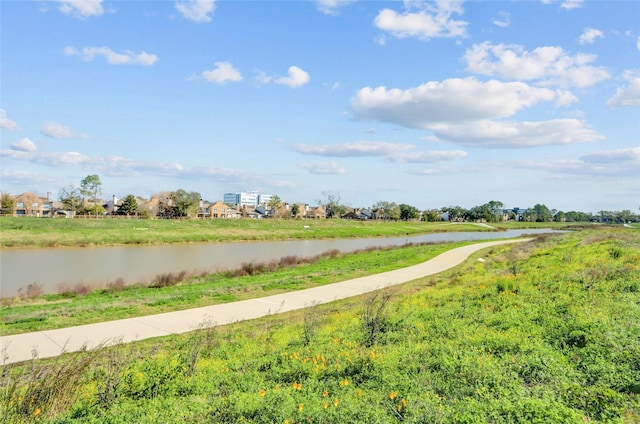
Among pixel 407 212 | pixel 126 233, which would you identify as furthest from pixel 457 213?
pixel 126 233

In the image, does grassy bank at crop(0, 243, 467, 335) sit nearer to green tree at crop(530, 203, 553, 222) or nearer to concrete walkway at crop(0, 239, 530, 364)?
concrete walkway at crop(0, 239, 530, 364)

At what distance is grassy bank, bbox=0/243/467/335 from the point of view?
10.5 meters

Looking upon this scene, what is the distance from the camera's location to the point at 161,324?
10.0 m

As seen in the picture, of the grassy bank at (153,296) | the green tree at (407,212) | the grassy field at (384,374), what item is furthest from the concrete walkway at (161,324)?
the green tree at (407,212)

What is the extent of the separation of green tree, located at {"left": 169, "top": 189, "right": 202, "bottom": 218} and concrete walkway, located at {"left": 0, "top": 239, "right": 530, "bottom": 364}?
79.9 metres

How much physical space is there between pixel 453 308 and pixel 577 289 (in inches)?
112

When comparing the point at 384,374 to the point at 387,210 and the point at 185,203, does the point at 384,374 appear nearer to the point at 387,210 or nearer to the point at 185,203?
the point at 185,203

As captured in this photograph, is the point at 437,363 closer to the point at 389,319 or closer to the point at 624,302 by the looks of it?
the point at 389,319

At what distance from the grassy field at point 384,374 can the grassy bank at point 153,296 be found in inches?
133

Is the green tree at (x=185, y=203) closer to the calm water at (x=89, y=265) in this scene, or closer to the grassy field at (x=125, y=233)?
the grassy field at (x=125, y=233)

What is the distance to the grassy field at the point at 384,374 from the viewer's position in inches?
170

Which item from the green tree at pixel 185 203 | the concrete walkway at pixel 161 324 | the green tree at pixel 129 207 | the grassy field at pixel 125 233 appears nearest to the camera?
the concrete walkway at pixel 161 324

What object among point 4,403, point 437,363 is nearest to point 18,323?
point 4,403

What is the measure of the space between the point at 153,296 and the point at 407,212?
123 meters
